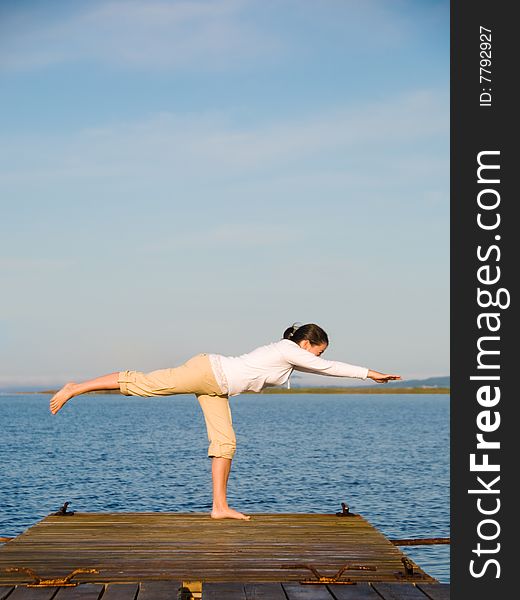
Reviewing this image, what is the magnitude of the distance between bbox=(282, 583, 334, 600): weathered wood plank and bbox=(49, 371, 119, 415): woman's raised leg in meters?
3.33

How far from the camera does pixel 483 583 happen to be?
15.8ft

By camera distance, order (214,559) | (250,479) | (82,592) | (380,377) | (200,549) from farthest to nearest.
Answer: (250,479)
(380,377)
(200,549)
(214,559)
(82,592)

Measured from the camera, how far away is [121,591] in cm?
616

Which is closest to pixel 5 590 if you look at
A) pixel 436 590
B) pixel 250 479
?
pixel 436 590

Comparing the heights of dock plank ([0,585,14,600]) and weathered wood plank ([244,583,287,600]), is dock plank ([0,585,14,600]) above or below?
below

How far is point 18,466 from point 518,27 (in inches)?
1687

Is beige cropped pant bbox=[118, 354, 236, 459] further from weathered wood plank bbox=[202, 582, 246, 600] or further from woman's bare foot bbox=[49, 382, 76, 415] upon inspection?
weathered wood plank bbox=[202, 582, 246, 600]

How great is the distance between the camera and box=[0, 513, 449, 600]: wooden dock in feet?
20.5

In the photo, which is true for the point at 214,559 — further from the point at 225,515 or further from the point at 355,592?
the point at 225,515

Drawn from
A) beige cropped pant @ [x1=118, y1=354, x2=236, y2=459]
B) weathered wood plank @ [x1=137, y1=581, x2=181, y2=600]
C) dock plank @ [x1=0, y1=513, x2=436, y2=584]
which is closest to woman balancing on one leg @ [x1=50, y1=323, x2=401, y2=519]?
beige cropped pant @ [x1=118, y1=354, x2=236, y2=459]

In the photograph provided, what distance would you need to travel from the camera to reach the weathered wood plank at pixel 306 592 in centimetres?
613

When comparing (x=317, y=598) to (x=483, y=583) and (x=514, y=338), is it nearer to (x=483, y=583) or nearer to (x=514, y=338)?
(x=483, y=583)

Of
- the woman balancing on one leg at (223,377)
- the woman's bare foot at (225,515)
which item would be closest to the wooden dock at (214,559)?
the woman's bare foot at (225,515)

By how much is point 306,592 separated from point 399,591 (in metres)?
0.64
